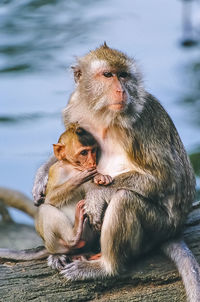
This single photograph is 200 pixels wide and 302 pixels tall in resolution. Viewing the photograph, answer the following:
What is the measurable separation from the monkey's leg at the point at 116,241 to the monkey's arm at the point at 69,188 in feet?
1.14

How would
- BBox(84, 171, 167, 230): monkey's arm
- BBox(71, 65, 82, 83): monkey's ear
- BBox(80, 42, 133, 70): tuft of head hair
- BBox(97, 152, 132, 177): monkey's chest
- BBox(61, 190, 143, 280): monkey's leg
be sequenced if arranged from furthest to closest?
BBox(71, 65, 82, 83): monkey's ear → BBox(97, 152, 132, 177): monkey's chest → BBox(80, 42, 133, 70): tuft of head hair → BBox(84, 171, 167, 230): monkey's arm → BBox(61, 190, 143, 280): monkey's leg

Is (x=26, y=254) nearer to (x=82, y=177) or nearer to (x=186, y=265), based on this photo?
(x=82, y=177)

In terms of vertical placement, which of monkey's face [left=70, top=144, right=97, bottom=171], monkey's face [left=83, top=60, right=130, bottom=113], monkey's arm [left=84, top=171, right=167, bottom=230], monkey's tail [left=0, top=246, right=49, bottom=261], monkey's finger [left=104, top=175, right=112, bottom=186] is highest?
monkey's face [left=83, top=60, right=130, bottom=113]

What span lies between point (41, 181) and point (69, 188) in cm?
61

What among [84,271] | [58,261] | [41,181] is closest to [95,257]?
[84,271]

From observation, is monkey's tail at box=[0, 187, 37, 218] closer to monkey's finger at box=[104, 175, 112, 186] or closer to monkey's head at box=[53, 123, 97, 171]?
monkey's head at box=[53, 123, 97, 171]

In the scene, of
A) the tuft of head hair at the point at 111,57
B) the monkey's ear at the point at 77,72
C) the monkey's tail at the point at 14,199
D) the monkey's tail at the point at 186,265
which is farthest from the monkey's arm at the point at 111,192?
the monkey's tail at the point at 14,199

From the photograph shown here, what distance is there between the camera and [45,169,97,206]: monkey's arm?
231 inches

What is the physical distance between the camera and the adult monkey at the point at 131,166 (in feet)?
18.7

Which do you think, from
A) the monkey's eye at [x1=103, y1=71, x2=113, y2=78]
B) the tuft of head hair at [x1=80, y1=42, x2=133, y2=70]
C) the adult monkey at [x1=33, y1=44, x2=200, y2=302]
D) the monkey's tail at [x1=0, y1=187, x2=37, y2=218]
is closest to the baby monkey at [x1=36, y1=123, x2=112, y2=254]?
the adult monkey at [x1=33, y1=44, x2=200, y2=302]

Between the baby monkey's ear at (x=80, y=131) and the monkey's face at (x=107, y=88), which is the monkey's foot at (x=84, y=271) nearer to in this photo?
the baby monkey's ear at (x=80, y=131)

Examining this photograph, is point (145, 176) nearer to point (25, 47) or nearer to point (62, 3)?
point (25, 47)

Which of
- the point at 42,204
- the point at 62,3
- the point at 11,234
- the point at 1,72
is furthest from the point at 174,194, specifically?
the point at 62,3

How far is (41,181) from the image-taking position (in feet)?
21.1
